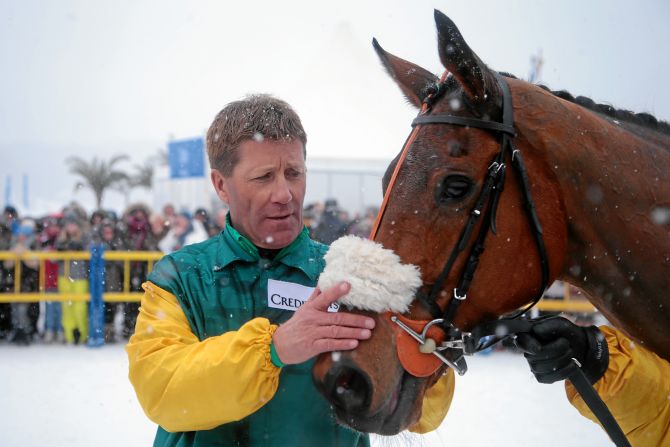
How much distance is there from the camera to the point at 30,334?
29.9ft

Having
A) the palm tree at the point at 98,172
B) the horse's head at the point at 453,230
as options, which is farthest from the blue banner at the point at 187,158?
the palm tree at the point at 98,172

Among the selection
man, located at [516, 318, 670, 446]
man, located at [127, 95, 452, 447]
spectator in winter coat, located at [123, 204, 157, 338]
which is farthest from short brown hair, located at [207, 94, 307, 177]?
spectator in winter coat, located at [123, 204, 157, 338]

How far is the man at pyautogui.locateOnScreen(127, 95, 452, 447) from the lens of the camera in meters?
1.61

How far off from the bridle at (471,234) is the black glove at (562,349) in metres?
0.14

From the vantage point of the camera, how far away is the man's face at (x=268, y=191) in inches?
79.1

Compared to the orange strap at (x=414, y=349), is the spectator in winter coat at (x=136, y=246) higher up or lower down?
lower down

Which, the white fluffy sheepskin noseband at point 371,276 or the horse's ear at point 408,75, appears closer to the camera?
the white fluffy sheepskin noseband at point 371,276

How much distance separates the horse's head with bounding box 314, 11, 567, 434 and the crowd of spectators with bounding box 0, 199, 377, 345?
6539mm

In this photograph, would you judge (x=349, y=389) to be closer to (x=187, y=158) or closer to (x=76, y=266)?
(x=76, y=266)

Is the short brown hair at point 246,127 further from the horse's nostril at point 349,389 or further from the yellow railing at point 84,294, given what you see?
the yellow railing at point 84,294

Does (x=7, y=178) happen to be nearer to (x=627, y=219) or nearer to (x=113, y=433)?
(x=113, y=433)

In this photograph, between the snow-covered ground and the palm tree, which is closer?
the snow-covered ground

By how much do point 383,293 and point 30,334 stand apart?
30.0ft

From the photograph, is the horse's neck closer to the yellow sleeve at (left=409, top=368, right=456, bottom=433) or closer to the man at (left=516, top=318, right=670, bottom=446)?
the man at (left=516, top=318, right=670, bottom=446)
